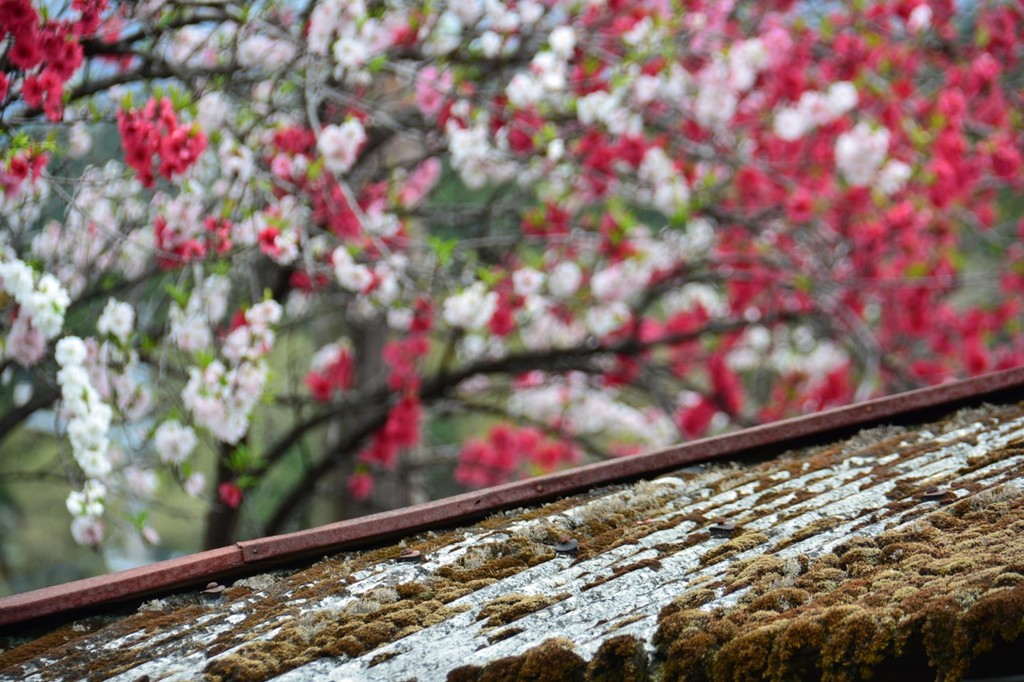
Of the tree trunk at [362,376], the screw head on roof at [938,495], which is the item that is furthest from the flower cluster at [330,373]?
the screw head on roof at [938,495]

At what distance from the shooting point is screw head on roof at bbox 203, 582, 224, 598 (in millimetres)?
1935

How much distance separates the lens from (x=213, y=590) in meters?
1.94

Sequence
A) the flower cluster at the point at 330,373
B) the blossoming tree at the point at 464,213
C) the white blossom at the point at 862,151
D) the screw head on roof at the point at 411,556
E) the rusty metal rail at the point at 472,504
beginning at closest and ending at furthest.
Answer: the rusty metal rail at the point at 472,504
the screw head on roof at the point at 411,556
the blossoming tree at the point at 464,213
the white blossom at the point at 862,151
the flower cluster at the point at 330,373

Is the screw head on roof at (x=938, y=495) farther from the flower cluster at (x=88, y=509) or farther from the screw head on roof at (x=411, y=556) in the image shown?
the flower cluster at (x=88, y=509)

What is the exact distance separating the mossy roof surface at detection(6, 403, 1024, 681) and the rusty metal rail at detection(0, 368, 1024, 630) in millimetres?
38

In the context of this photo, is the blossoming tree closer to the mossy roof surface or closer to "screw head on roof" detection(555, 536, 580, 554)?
the mossy roof surface

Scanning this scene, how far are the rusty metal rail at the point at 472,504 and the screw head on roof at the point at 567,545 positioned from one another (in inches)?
8.6

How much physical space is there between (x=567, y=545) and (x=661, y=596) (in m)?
0.32

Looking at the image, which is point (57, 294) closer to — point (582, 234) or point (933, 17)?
point (582, 234)

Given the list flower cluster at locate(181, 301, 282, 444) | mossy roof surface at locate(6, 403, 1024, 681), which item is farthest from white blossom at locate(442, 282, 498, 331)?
mossy roof surface at locate(6, 403, 1024, 681)

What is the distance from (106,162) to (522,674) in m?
2.94

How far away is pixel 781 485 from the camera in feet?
7.22

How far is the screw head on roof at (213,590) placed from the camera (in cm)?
193

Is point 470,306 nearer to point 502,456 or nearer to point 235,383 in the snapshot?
point 235,383
